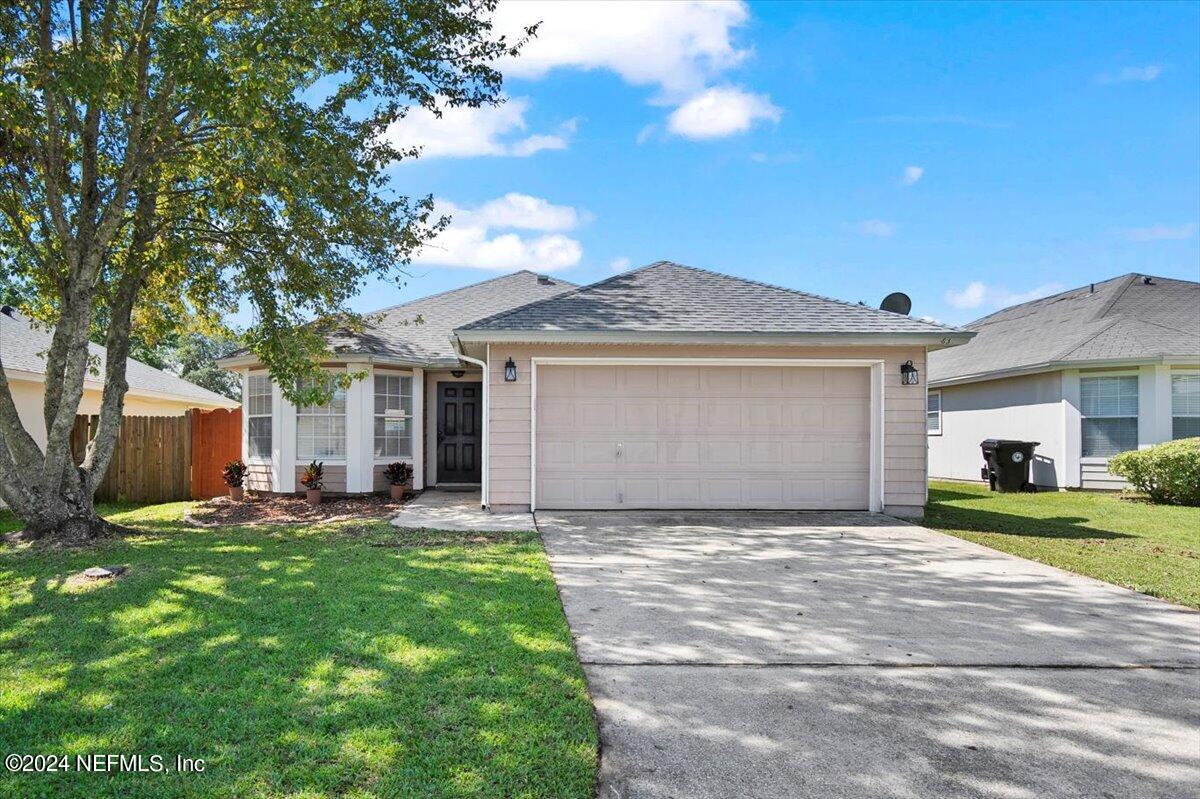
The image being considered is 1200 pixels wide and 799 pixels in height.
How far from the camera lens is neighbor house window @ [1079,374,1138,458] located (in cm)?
1262

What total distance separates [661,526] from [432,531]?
2876 millimetres

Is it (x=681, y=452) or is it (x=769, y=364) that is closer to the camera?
(x=769, y=364)

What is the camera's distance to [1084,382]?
13.1 m

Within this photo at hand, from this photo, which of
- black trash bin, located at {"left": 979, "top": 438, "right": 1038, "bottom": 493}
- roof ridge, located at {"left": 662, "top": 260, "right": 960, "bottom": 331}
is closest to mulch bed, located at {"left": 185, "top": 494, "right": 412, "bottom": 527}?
roof ridge, located at {"left": 662, "top": 260, "right": 960, "bottom": 331}

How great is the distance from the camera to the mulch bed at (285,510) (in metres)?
8.77

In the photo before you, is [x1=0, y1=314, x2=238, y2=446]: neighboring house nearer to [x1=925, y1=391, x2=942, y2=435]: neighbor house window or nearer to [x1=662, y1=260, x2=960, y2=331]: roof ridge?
[x1=662, y1=260, x2=960, y2=331]: roof ridge

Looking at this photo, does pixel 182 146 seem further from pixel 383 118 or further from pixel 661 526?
pixel 661 526

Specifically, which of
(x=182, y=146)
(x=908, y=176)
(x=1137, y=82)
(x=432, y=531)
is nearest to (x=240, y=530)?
A: (x=432, y=531)

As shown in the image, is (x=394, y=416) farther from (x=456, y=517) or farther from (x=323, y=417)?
(x=456, y=517)

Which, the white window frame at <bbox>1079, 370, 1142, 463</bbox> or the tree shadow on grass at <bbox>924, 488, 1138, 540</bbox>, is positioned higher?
the white window frame at <bbox>1079, 370, 1142, 463</bbox>

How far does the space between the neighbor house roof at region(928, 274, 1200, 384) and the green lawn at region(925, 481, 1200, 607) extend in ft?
9.66

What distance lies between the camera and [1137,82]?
434 inches

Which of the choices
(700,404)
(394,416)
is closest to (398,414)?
(394,416)

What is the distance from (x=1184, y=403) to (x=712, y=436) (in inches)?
414
